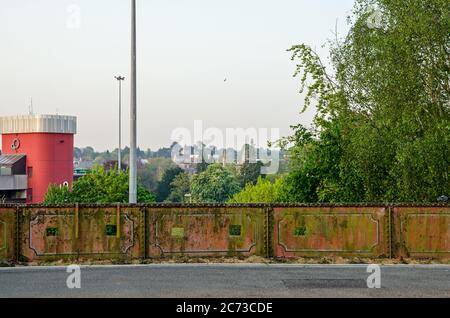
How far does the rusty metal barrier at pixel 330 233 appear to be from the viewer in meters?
21.5

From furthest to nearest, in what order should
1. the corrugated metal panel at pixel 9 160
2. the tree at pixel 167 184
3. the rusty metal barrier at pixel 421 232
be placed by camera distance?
the tree at pixel 167 184
the corrugated metal panel at pixel 9 160
the rusty metal barrier at pixel 421 232

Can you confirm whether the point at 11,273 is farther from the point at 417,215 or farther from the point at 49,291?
the point at 417,215

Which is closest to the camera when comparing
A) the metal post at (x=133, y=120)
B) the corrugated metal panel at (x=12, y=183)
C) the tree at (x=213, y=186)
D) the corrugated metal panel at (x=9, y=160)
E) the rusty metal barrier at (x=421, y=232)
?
the rusty metal barrier at (x=421, y=232)

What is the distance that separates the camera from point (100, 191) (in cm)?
7812

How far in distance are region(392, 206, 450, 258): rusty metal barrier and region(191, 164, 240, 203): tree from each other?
113 m

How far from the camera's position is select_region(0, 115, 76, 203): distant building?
111m

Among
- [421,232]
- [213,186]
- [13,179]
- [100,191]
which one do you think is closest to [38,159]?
[13,179]

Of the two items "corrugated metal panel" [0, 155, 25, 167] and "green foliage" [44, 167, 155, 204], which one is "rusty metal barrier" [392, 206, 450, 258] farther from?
"corrugated metal panel" [0, 155, 25, 167]

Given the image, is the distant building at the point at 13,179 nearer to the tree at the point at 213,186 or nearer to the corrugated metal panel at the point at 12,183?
the corrugated metal panel at the point at 12,183

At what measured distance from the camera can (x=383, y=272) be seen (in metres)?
19.0

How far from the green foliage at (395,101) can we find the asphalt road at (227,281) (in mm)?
9526

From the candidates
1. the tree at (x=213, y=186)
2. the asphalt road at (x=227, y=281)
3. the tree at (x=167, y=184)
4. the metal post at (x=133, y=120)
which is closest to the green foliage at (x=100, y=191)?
the metal post at (x=133, y=120)

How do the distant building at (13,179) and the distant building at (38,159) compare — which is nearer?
the distant building at (13,179)
